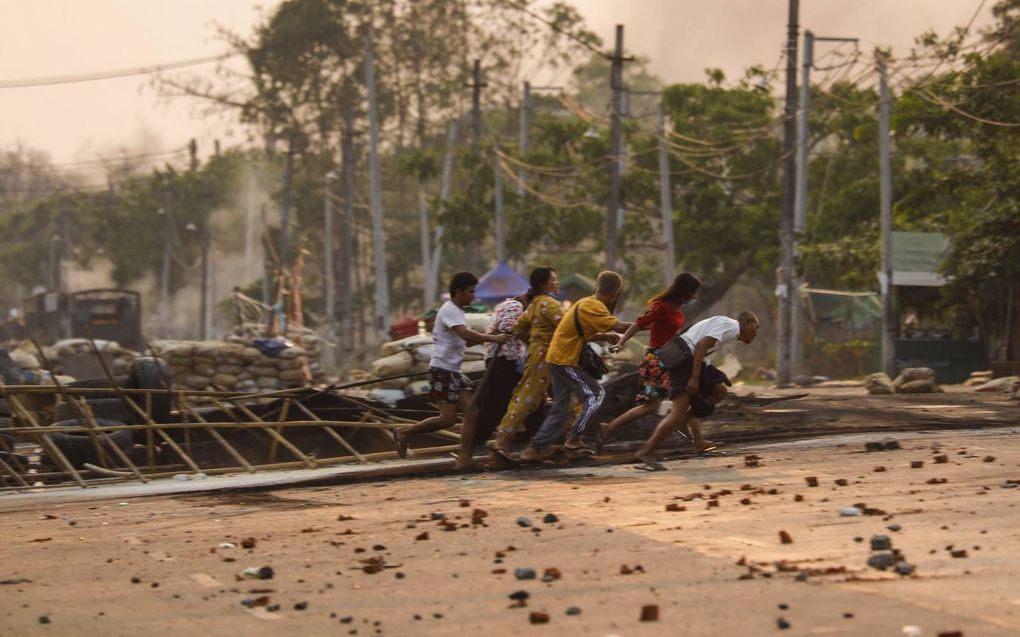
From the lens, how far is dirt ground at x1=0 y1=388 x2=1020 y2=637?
6215 mm

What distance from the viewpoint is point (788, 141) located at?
100ft

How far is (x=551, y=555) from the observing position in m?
7.69

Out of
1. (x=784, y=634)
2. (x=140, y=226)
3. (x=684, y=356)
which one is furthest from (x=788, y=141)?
(x=140, y=226)

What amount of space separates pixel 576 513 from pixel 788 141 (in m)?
22.4

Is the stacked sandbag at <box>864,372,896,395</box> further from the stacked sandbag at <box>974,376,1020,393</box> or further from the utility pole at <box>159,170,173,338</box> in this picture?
the utility pole at <box>159,170,173,338</box>

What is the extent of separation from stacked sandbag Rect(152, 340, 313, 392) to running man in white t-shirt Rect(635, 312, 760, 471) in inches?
620

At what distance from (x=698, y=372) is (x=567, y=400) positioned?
1.04 m

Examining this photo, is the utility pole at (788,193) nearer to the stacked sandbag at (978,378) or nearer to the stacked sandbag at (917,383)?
the stacked sandbag at (978,378)

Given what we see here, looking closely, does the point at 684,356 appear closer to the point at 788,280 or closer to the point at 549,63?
the point at 788,280

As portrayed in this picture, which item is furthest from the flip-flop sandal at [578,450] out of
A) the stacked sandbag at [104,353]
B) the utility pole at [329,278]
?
the utility pole at [329,278]

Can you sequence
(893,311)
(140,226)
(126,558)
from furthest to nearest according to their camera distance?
1. (140,226)
2. (893,311)
3. (126,558)

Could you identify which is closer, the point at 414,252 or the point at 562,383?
the point at 562,383

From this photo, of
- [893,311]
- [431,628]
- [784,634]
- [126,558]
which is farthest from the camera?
[893,311]

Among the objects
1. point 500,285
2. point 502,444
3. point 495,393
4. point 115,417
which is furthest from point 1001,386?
point 115,417
